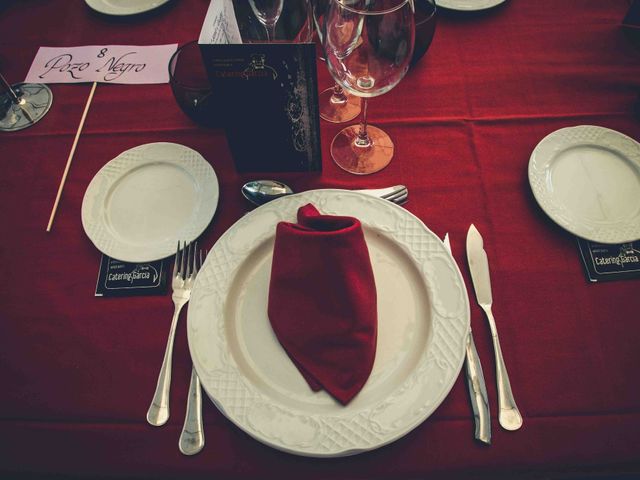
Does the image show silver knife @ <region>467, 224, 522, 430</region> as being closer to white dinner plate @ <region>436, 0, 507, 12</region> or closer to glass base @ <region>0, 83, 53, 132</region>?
white dinner plate @ <region>436, 0, 507, 12</region>

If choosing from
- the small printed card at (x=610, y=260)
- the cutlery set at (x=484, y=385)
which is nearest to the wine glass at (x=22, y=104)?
the cutlery set at (x=484, y=385)

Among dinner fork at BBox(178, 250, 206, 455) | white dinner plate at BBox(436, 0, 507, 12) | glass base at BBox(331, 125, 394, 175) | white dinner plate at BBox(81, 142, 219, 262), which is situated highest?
white dinner plate at BBox(436, 0, 507, 12)

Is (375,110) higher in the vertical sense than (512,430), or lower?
higher

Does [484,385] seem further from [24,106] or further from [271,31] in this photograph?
[24,106]

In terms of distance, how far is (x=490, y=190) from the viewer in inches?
24.3

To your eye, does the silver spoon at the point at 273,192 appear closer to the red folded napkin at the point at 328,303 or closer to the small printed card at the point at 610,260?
the red folded napkin at the point at 328,303

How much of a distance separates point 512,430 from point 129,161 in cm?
59

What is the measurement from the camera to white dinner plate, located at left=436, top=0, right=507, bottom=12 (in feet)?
2.53

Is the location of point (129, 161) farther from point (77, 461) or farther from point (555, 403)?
point (555, 403)

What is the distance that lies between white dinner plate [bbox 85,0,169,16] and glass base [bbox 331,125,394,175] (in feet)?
1.46

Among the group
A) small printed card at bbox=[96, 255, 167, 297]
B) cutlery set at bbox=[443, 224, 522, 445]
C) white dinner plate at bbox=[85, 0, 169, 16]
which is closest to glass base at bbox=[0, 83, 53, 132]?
white dinner plate at bbox=[85, 0, 169, 16]

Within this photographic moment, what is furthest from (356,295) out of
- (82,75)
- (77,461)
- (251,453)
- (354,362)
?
(82,75)

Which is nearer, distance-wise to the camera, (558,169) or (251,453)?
(251,453)

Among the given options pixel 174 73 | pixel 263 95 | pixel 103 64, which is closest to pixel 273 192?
pixel 263 95
